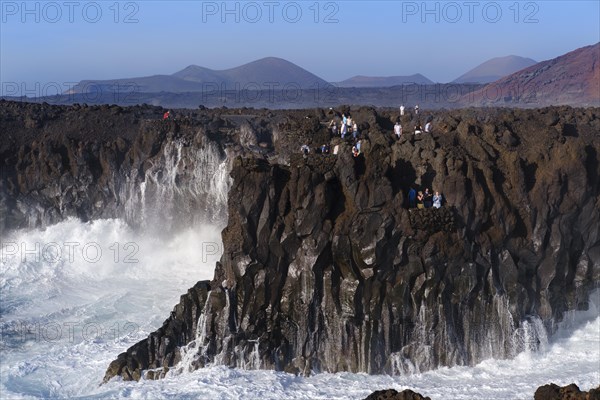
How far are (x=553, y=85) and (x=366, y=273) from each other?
61543 mm

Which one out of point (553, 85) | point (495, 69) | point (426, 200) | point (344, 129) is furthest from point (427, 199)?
point (495, 69)

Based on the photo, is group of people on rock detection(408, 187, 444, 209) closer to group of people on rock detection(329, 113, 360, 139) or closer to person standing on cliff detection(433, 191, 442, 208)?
person standing on cliff detection(433, 191, 442, 208)

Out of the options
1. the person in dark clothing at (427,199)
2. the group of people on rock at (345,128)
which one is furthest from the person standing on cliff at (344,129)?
the person in dark clothing at (427,199)

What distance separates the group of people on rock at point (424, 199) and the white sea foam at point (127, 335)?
19.2 feet

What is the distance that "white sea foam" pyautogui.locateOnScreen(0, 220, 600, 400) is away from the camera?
28391 millimetres

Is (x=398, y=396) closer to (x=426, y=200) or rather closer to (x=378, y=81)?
(x=426, y=200)

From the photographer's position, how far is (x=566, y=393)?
1817 centimetres

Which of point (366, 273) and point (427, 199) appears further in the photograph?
point (427, 199)

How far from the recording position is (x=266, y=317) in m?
30.3

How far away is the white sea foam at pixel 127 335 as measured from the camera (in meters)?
→ 28.4

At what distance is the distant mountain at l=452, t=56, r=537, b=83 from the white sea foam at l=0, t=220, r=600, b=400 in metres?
103

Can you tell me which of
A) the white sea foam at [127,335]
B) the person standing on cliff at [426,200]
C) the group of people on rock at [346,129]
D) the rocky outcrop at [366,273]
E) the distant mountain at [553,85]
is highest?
the distant mountain at [553,85]

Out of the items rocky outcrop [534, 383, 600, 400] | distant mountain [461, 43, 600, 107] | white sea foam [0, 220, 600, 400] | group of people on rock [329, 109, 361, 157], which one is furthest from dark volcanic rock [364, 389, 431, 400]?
distant mountain [461, 43, 600, 107]

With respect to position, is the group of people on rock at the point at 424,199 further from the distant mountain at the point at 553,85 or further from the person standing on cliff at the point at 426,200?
the distant mountain at the point at 553,85
